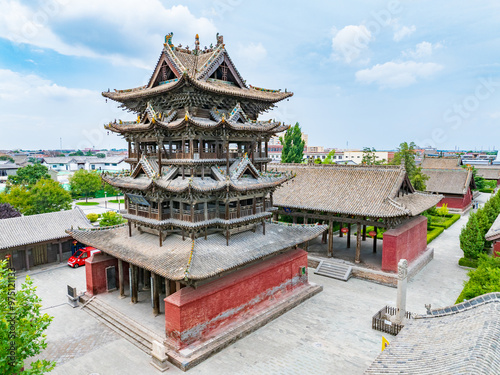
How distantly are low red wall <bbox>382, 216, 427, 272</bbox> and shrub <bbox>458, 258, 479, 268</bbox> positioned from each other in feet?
11.5

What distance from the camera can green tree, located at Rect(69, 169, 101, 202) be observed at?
225ft

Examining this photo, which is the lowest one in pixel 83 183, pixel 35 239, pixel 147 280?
→ pixel 147 280

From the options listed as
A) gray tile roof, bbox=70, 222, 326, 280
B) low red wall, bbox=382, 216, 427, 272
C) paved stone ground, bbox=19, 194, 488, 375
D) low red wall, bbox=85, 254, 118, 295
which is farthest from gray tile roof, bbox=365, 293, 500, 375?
low red wall, bbox=85, 254, 118, 295

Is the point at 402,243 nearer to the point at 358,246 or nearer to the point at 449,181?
the point at 358,246

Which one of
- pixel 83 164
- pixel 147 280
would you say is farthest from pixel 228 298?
pixel 83 164

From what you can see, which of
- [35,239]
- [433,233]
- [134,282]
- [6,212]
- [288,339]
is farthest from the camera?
[433,233]

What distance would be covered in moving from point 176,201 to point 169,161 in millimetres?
2496

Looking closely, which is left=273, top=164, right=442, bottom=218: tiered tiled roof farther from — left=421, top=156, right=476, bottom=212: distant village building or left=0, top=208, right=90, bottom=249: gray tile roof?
left=421, top=156, right=476, bottom=212: distant village building

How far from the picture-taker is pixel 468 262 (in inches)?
1172

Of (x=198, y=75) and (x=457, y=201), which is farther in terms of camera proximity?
(x=457, y=201)

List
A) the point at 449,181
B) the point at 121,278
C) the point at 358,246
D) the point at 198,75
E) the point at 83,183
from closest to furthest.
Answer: the point at 198,75 < the point at 121,278 < the point at 358,246 < the point at 449,181 < the point at 83,183

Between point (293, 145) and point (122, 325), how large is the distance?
5035 cm

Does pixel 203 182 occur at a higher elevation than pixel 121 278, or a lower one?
higher

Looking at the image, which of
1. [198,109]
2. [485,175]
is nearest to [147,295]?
[198,109]
